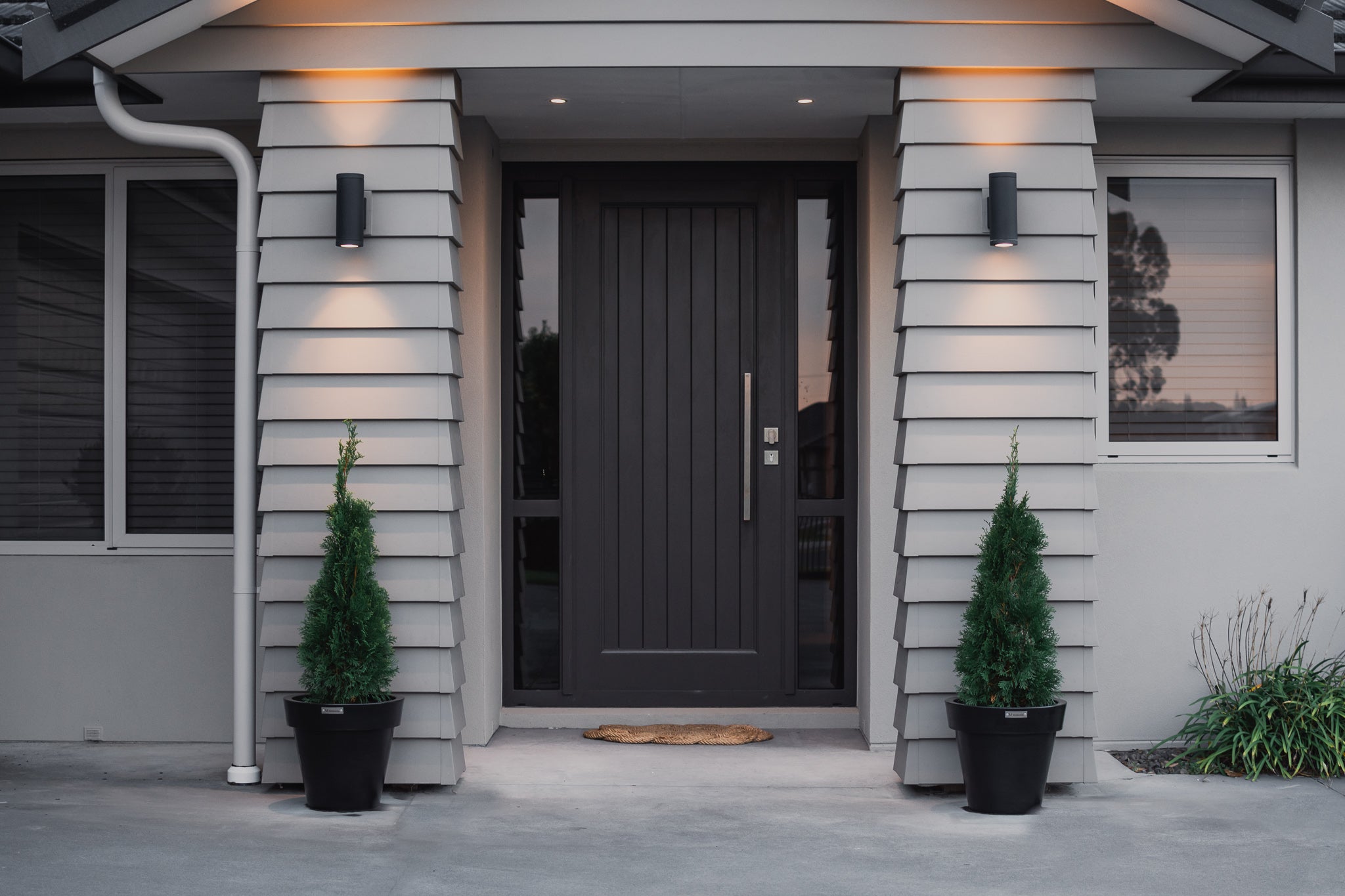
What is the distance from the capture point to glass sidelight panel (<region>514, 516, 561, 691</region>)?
4969 millimetres

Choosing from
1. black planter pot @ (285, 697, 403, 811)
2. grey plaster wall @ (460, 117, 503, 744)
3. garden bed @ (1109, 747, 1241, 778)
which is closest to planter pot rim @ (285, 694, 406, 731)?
black planter pot @ (285, 697, 403, 811)

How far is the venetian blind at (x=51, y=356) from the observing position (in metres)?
4.78

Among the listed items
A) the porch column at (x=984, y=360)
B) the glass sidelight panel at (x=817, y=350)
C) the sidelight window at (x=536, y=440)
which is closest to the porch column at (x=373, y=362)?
the sidelight window at (x=536, y=440)

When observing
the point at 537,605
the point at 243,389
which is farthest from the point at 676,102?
the point at 537,605

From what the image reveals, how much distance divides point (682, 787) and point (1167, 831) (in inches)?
61.8

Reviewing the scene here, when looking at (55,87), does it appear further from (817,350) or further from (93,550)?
(817,350)

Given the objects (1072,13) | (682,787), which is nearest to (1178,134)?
(1072,13)

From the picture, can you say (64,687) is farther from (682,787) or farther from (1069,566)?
(1069,566)

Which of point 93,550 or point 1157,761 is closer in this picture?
point 1157,761

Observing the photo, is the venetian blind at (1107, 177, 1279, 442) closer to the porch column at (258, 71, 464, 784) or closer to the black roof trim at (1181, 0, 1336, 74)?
the black roof trim at (1181, 0, 1336, 74)

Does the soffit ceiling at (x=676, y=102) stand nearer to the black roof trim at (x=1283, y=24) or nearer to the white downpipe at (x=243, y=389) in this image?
the white downpipe at (x=243, y=389)

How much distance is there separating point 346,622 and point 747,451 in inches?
75.3

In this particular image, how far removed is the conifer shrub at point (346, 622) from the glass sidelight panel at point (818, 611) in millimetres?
1917

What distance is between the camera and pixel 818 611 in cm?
498
